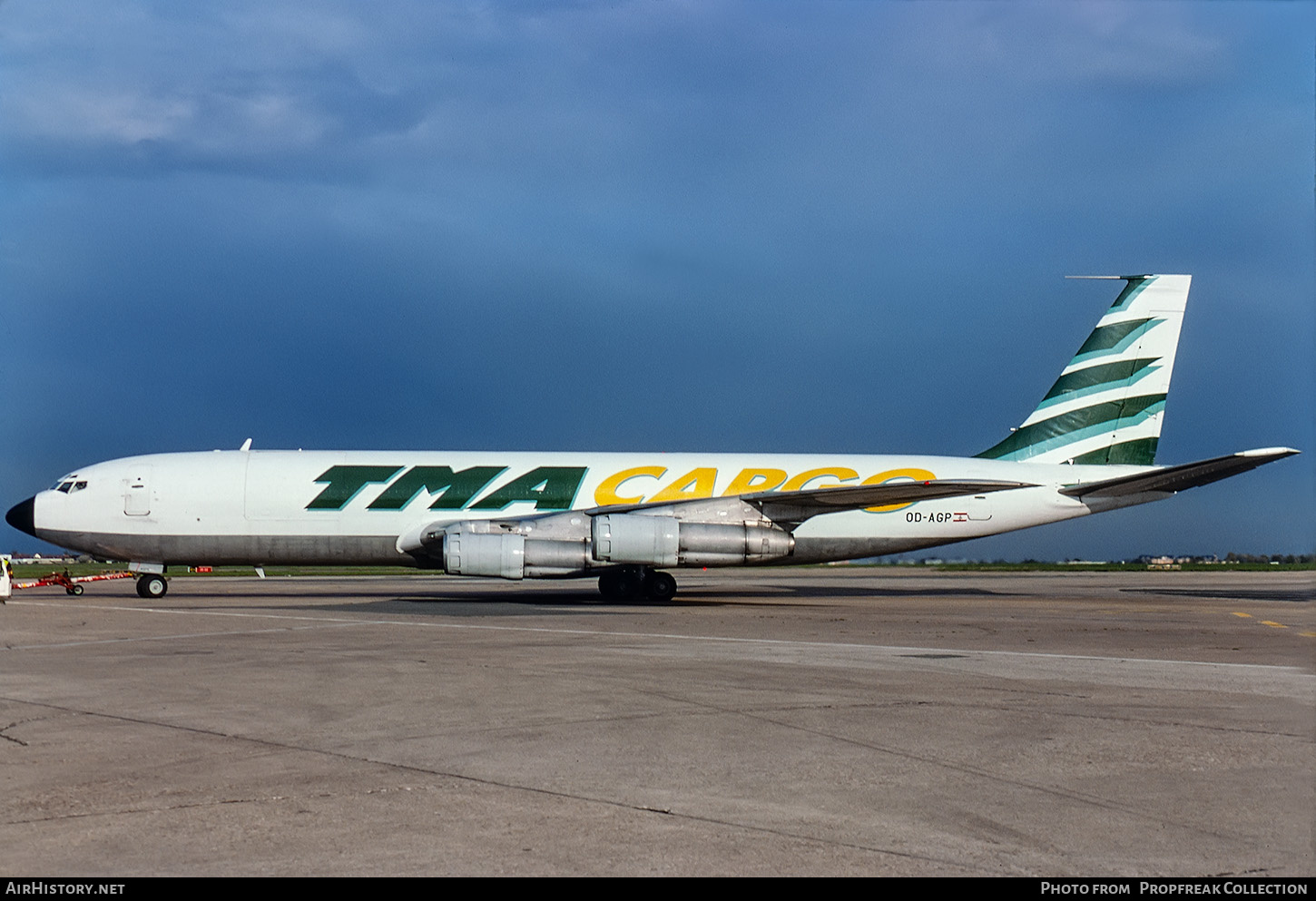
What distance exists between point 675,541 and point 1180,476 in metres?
12.4

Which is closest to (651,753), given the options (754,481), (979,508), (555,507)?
(555,507)

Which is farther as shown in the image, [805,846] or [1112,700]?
[1112,700]

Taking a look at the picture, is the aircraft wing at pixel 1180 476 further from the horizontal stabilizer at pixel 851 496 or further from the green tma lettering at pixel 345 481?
the green tma lettering at pixel 345 481

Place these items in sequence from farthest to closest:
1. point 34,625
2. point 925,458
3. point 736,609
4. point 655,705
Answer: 1. point 925,458
2. point 736,609
3. point 34,625
4. point 655,705

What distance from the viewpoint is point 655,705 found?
33.0 ft

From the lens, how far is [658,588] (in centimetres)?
2725

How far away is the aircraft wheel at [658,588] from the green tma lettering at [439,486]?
4536mm

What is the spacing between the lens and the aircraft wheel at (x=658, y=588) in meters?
27.2

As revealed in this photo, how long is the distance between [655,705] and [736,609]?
1379 cm

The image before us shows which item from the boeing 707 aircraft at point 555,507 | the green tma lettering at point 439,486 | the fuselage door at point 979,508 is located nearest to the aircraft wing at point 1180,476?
the boeing 707 aircraft at point 555,507

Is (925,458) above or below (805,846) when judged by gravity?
above

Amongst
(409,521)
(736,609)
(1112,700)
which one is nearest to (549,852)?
(1112,700)

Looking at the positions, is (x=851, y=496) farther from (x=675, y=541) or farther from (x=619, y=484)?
(x=619, y=484)
